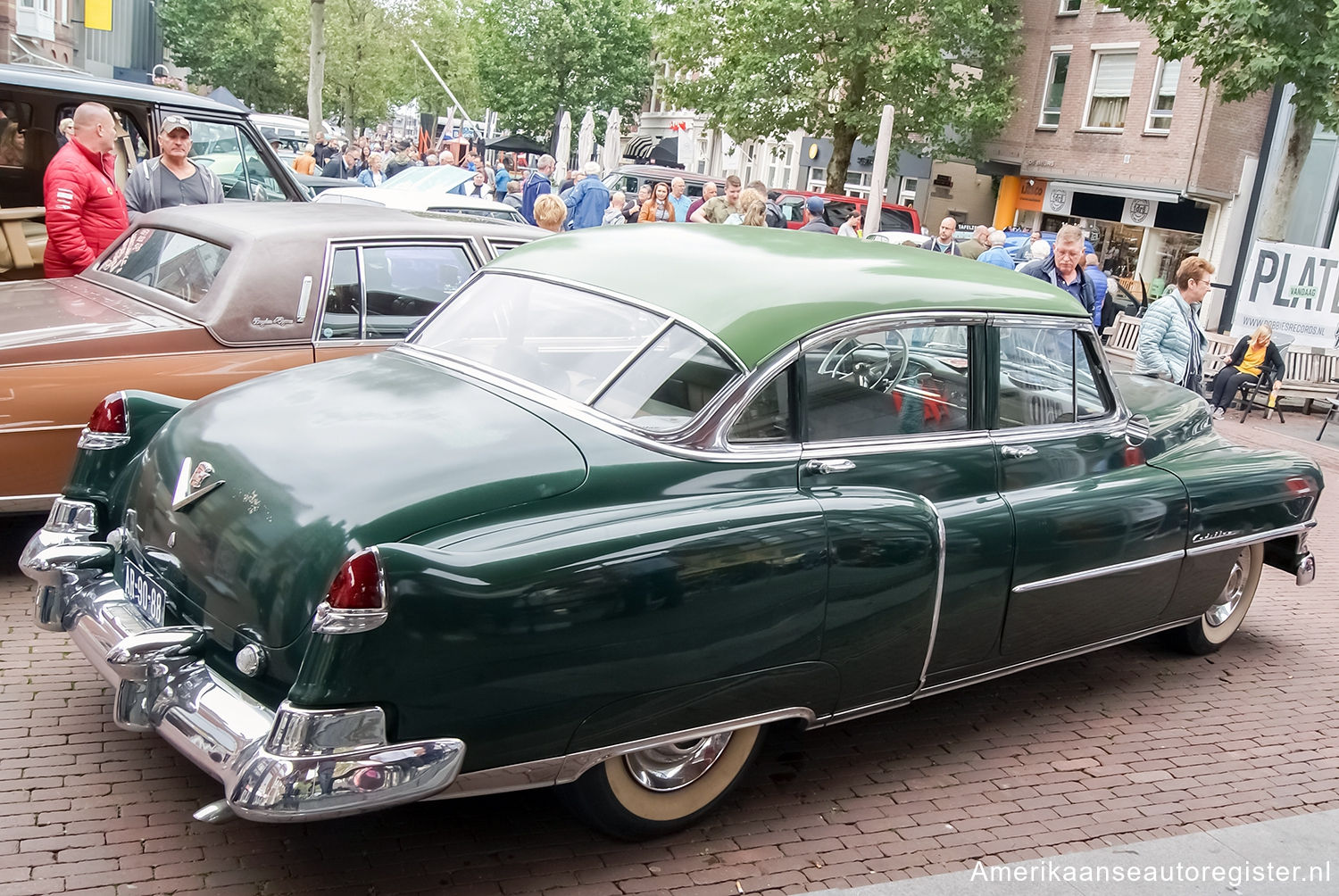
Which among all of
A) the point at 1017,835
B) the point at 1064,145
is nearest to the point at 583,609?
the point at 1017,835

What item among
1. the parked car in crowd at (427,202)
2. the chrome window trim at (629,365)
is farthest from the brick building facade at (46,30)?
the chrome window trim at (629,365)

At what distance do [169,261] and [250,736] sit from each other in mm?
3562

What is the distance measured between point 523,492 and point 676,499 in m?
0.46

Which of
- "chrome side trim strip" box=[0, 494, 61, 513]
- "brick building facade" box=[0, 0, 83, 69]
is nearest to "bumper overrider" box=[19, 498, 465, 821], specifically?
"chrome side trim strip" box=[0, 494, 61, 513]

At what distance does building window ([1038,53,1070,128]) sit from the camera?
3089 centimetres

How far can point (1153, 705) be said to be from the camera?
512cm

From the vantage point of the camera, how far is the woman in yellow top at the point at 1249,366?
1387cm

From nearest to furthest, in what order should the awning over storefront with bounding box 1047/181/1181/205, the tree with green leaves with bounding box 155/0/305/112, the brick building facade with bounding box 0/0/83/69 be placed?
1. the awning over storefront with bounding box 1047/181/1181/205
2. the brick building facade with bounding box 0/0/83/69
3. the tree with green leaves with bounding box 155/0/305/112

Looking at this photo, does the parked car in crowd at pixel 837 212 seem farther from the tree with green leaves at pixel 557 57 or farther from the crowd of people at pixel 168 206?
the tree with green leaves at pixel 557 57

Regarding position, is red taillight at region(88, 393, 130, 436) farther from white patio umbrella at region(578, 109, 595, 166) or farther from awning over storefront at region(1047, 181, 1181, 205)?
awning over storefront at region(1047, 181, 1181, 205)

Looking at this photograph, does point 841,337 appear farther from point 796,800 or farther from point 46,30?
point 46,30

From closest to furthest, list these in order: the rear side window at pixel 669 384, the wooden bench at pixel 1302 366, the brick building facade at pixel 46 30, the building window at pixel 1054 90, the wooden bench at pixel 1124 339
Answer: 1. the rear side window at pixel 669 384
2. the wooden bench at pixel 1302 366
3. the wooden bench at pixel 1124 339
4. the building window at pixel 1054 90
5. the brick building facade at pixel 46 30

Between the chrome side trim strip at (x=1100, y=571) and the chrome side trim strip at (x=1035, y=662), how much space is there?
0.34 meters

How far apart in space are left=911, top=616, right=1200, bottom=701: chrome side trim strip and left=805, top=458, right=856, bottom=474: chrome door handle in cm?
86
